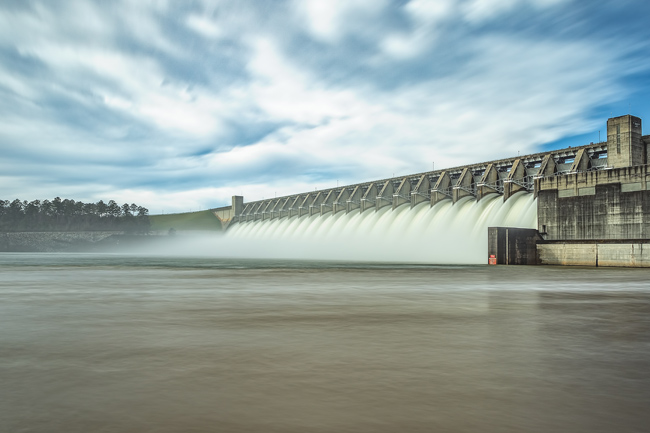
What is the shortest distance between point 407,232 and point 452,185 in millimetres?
7481

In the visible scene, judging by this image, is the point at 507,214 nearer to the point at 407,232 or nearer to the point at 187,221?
the point at 407,232

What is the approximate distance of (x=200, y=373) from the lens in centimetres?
438

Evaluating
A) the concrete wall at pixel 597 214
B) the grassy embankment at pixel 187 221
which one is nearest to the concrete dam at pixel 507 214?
the concrete wall at pixel 597 214

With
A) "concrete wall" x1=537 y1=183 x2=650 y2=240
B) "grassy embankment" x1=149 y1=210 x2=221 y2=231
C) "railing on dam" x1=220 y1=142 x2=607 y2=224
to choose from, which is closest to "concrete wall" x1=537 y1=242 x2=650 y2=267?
"concrete wall" x1=537 y1=183 x2=650 y2=240

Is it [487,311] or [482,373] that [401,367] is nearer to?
[482,373]

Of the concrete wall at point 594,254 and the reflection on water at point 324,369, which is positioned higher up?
the concrete wall at point 594,254

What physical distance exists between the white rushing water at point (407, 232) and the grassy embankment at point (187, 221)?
44207 mm

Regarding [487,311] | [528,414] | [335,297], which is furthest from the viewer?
[335,297]

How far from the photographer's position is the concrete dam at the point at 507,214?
29875 mm

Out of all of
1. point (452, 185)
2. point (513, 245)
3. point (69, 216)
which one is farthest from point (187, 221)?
point (513, 245)

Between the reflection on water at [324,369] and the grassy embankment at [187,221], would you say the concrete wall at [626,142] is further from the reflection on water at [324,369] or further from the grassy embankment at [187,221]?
the grassy embankment at [187,221]

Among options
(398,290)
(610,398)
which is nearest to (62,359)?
(610,398)

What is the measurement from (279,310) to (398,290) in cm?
523

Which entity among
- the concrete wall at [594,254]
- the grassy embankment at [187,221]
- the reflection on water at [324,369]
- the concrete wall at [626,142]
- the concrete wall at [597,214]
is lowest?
the reflection on water at [324,369]
